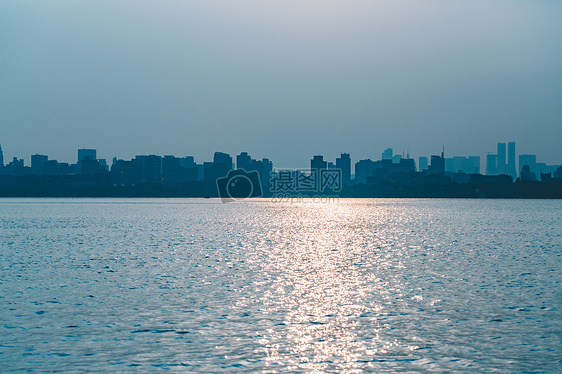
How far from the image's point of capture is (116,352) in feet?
64.4

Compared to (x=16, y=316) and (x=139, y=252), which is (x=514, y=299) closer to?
(x=16, y=316)

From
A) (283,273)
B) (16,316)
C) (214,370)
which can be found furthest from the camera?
(283,273)

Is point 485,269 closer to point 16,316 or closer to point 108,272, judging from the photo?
point 108,272

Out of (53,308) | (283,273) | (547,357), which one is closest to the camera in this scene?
(547,357)

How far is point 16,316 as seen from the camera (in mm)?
25203

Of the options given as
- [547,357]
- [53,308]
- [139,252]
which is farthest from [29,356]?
[139,252]

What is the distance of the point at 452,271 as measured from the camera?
42.0 m

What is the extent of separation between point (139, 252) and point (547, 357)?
142 feet

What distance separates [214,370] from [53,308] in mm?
12686

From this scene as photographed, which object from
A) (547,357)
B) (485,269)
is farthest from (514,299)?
(485,269)

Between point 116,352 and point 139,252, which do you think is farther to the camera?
point 139,252

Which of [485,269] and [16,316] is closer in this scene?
[16,316]

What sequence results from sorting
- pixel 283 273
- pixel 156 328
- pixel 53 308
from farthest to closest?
1. pixel 283 273
2. pixel 53 308
3. pixel 156 328

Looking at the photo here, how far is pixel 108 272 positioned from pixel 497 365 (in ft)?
94.9
